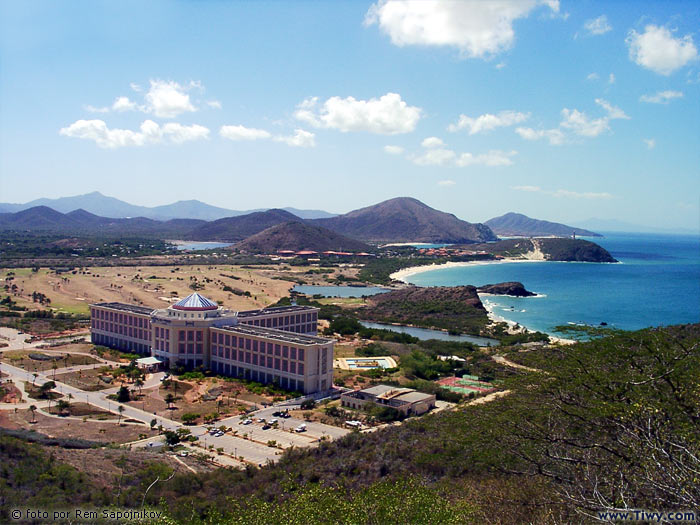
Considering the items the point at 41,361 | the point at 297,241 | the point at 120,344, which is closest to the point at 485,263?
the point at 297,241

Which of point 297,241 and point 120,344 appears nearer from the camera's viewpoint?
point 120,344

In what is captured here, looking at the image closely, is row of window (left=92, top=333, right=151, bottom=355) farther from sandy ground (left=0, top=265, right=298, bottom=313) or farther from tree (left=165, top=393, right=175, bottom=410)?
sandy ground (left=0, top=265, right=298, bottom=313)

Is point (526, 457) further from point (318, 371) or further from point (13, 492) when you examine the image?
point (318, 371)

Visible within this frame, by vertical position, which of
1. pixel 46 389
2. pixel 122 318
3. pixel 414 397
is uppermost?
pixel 122 318

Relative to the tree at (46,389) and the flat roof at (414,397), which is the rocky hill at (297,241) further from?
the flat roof at (414,397)

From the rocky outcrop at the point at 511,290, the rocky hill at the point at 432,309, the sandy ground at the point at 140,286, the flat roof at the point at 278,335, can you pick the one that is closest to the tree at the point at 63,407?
the flat roof at the point at 278,335

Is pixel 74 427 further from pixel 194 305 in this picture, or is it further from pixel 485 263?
pixel 485 263
